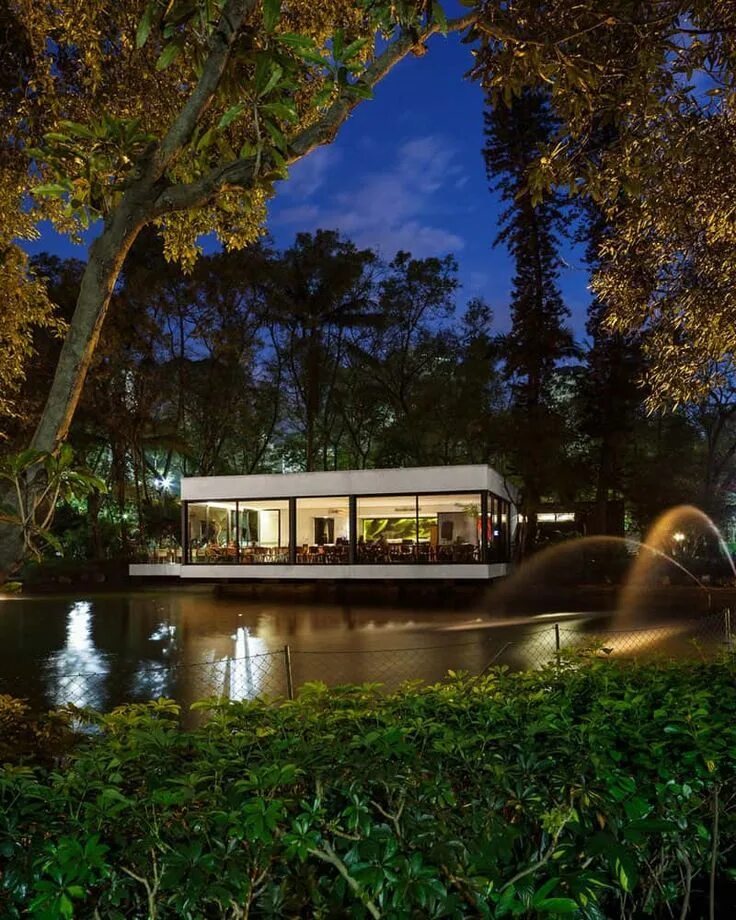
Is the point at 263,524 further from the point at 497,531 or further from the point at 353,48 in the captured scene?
the point at 353,48

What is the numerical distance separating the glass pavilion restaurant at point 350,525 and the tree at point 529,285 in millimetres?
4811

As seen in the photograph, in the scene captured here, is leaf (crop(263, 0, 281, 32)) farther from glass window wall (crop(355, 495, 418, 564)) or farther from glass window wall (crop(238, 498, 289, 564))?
glass window wall (crop(238, 498, 289, 564))

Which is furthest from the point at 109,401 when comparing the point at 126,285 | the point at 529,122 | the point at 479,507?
the point at 529,122

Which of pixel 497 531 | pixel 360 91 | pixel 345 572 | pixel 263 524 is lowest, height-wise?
pixel 345 572

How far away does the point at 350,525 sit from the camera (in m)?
23.8

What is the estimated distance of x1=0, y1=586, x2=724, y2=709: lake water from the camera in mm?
9312

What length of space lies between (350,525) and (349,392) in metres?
14.5

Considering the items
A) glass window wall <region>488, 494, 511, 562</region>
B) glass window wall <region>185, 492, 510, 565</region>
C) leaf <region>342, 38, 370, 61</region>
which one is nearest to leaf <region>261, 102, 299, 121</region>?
leaf <region>342, 38, 370, 61</region>

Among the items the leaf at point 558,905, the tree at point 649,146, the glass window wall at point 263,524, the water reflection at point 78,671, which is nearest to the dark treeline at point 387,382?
the glass window wall at point 263,524

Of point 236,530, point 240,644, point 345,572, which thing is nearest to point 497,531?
point 345,572

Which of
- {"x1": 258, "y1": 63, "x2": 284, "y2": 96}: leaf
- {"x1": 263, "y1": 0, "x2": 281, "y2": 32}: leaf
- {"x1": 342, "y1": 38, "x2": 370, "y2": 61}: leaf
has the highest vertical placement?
{"x1": 342, "y1": 38, "x2": 370, "y2": 61}: leaf

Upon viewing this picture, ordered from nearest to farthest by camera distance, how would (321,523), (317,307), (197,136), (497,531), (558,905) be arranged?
(558,905)
(197,136)
(497,531)
(321,523)
(317,307)

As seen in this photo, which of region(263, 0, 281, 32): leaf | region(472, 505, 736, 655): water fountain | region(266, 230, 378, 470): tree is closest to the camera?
region(263, 0, 281, 32): leaf

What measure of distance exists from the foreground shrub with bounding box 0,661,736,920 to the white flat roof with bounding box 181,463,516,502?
2003 cm
